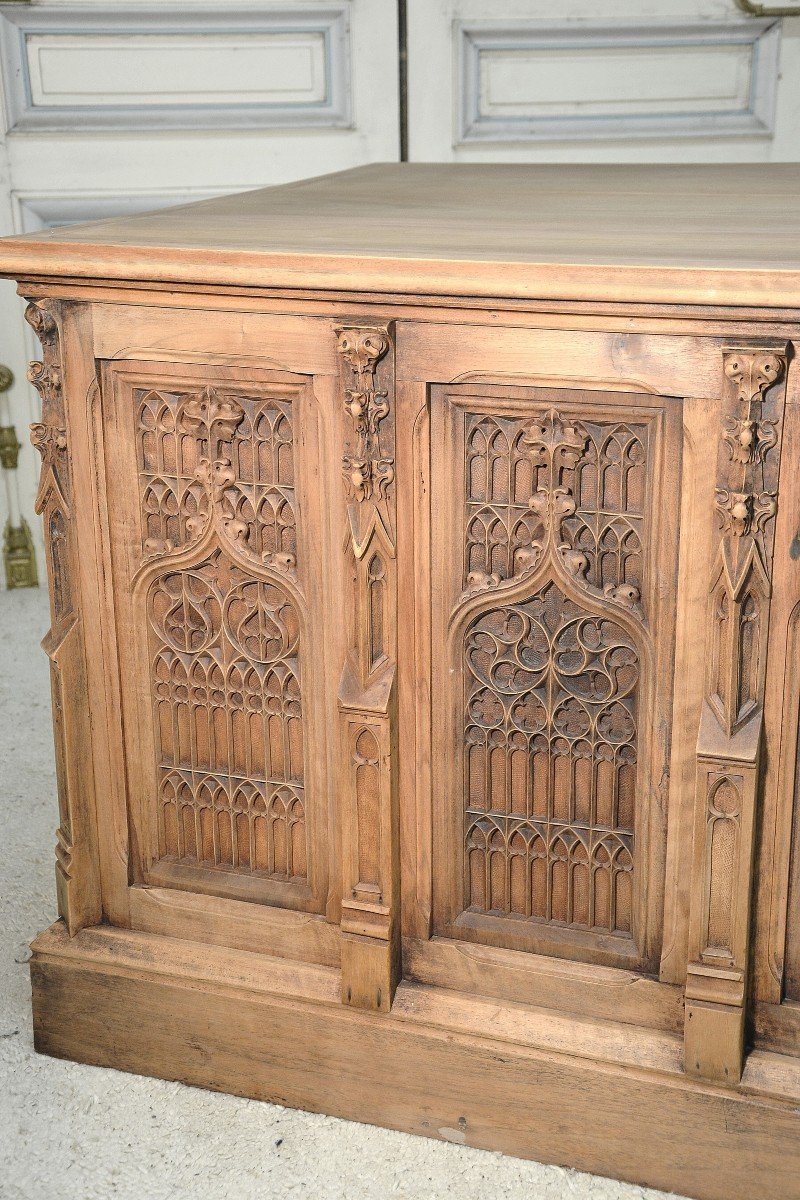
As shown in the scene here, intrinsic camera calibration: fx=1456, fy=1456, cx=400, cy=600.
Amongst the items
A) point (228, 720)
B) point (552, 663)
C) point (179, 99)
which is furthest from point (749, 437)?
point (179, 99)

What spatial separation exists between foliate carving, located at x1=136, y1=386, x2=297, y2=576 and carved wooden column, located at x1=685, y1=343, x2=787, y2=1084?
494 millimetres

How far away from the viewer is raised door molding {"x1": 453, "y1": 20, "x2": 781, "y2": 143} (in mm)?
3334

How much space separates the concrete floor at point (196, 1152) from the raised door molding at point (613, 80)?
236 centimetres

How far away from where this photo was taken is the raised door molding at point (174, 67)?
11.0 ft

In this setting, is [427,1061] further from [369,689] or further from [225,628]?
[225,628]

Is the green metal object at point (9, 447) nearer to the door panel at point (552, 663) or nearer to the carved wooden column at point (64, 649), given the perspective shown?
the carved wooden column at point (64, 649)

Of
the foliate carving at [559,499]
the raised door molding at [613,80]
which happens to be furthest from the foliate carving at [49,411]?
the raised door molding at [613,80]

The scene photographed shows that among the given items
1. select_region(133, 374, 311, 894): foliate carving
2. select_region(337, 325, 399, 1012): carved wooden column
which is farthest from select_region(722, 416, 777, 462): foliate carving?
select_region(133, 374, 311, 894): foliate carving

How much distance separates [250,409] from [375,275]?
245 mm

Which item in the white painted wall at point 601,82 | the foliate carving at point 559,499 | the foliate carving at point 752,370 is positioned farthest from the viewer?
the white painted wall at point 601,82

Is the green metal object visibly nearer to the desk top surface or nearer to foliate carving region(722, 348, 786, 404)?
the desk top surface

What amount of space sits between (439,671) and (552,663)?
134mm

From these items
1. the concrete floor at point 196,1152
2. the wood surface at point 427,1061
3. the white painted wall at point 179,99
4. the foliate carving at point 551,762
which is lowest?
the concrete floor at point 196,1152

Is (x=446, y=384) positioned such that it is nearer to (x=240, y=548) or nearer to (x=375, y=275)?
(x=375, y=275)
